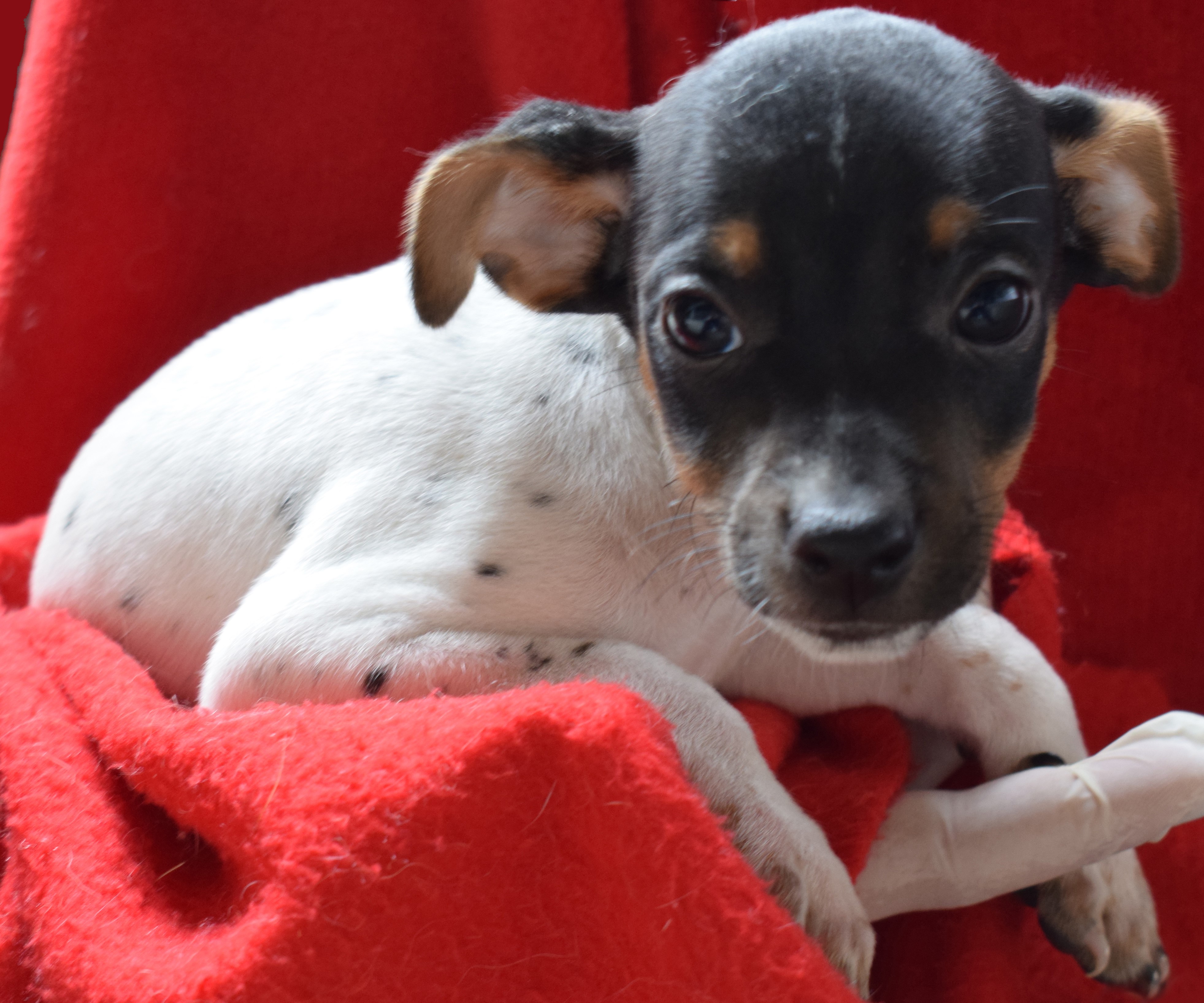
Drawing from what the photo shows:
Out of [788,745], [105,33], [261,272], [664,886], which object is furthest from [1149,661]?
[105,33]

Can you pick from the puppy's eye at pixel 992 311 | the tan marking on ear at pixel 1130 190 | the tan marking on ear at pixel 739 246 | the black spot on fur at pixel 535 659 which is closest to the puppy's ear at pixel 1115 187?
the tan marking on ear at pixel 1130 190

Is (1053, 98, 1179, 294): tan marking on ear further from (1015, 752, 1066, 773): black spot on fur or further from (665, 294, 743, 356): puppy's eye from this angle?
(1015, 752, 1066, 773): black spot on fur

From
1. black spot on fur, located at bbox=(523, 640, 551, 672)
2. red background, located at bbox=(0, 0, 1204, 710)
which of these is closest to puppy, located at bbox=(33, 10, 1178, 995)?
black spot on fur, located at bbox=(523, 640, 551, 672)

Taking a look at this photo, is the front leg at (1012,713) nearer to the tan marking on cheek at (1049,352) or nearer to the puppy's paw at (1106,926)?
the puppy's paw at (1106,926)

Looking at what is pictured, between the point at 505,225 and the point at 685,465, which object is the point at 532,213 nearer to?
the point at 505,225

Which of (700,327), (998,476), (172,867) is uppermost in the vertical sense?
(700,327)

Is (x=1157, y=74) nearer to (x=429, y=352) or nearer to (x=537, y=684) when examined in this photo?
(x=429, y=352)

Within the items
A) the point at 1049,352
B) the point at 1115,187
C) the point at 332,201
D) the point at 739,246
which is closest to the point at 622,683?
the point at 739,246
